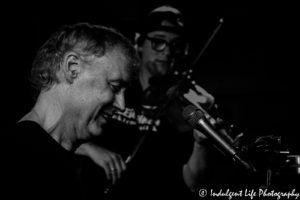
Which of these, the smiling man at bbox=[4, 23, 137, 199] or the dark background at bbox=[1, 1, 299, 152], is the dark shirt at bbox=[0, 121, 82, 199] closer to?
the smiling man at bbox=[4, 23, 137, 199]

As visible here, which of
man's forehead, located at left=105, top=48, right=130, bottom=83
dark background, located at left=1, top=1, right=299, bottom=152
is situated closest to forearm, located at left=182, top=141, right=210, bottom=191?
man's forehead, located at left=105, top=48, right=130, bottom=83

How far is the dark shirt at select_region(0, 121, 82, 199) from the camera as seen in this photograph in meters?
1.39

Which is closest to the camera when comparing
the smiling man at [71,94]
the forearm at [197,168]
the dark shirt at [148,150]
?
the smiling man at [71,94]

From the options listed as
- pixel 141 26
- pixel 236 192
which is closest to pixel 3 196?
pixel 236 192

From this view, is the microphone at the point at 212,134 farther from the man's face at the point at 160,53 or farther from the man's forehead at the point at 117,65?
the man's face at the point at 160,53

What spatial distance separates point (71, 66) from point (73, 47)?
15 centimetres

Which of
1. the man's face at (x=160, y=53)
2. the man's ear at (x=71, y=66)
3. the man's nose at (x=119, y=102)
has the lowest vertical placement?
the man's nose at (x=119, y=102)

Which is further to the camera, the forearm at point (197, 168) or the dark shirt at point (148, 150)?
the dark shirt at point (148, 150)

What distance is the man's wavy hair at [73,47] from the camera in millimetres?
1893

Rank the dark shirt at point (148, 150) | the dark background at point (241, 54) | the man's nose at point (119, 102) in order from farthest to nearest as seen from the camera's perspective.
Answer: the dark background at point (241, 54) < the dark shirt at point (148, 150) < the man's nose at point (119, 102)

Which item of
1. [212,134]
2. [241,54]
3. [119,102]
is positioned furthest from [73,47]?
[241,54]

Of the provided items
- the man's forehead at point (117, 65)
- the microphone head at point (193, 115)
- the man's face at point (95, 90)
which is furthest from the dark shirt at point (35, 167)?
the microphone head at point (193, 115)

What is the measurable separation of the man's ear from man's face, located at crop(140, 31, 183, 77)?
144 centimetres

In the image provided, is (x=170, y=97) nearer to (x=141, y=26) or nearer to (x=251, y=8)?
(x=141, y=26)
